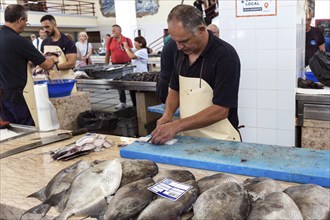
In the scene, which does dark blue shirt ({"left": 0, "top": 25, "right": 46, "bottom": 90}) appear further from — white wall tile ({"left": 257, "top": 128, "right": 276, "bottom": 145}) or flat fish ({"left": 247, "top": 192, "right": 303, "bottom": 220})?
flat fish ({"left": 247, "top": 192, "right": 303, "bottom": 220})

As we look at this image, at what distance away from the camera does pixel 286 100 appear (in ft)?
12.6

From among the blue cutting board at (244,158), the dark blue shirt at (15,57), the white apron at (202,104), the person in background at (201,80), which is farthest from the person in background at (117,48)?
the blue cutting board at (244,158)

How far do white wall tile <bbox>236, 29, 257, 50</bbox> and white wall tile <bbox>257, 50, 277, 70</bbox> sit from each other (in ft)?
0.38

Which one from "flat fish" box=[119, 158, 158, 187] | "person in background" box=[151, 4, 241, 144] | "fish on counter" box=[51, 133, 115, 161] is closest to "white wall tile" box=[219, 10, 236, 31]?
"person in background" box=[151, 4, 241, 144]

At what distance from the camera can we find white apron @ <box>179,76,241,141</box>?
8.06 feet

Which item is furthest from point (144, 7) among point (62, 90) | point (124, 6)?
point (62, 90)

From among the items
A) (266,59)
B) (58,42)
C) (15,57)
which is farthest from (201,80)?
(58,42)

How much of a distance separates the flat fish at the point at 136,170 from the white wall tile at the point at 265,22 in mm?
2681

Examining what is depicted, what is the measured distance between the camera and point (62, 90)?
395 cm

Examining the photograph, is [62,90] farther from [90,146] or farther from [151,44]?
[151,44]

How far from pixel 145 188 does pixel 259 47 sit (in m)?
2.90

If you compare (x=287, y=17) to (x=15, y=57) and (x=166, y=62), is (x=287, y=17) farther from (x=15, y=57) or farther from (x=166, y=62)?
(x=15, y=57)

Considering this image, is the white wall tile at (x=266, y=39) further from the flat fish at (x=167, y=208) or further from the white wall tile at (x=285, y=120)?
the flat fish at (x=167, y=208)

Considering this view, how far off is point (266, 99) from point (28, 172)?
2.80 m
